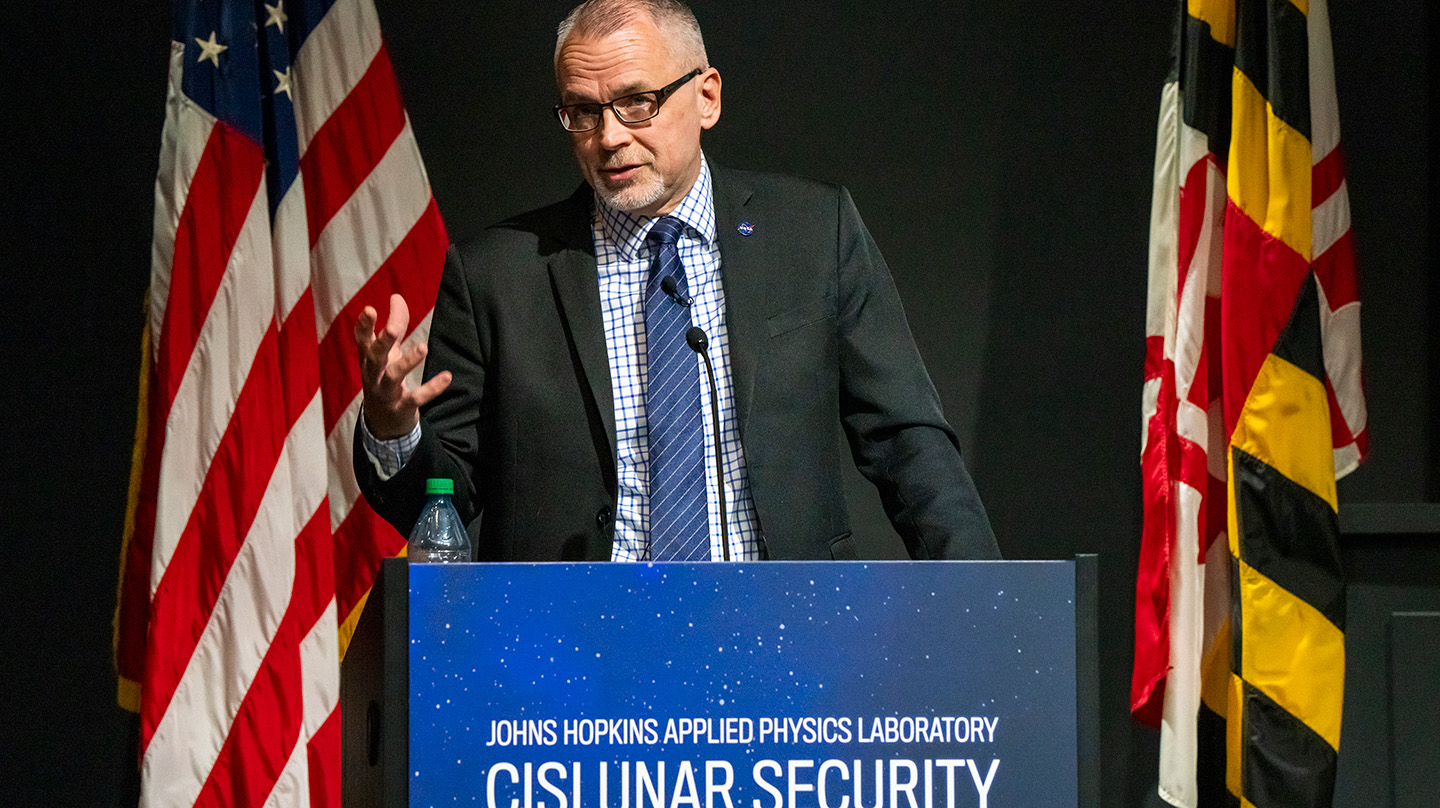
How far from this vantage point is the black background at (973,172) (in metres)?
3.19

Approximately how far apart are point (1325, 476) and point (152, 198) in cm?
260

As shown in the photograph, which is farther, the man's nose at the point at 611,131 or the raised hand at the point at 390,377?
the man's nose at the point at 611,131

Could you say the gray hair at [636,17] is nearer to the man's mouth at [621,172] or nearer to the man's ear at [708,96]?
the man's ear at [708,96]

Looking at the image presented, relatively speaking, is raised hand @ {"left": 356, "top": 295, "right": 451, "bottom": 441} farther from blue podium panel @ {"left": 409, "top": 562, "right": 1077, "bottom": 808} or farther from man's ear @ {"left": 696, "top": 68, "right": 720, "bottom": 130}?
man's ear @ {"left": 696, "top": 68, "right": 720, "bottom": 130}

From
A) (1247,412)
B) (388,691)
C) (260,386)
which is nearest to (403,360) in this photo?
(388,691)

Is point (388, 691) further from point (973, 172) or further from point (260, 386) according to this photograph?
point (973, 172)

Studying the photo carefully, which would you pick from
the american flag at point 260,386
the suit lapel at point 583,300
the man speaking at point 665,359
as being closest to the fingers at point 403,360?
the man speaking at point 665,359

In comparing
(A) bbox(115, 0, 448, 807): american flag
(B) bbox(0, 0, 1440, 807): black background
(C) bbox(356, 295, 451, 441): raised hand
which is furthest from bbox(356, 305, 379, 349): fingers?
(B) bbox(0, 0, 1440, 807): black background

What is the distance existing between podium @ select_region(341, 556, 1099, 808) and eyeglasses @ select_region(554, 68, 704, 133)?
0.88m

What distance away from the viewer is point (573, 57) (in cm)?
188

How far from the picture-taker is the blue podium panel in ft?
3.75

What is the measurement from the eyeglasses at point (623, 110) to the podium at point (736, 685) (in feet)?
2.87

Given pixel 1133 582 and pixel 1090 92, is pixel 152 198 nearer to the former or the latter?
pixel 1090 92

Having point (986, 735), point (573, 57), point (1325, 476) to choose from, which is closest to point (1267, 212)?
point (1325, 476)
